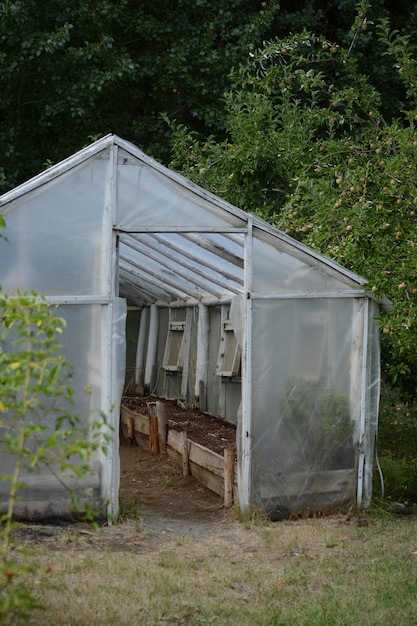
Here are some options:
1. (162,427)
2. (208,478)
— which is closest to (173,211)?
(208,478)

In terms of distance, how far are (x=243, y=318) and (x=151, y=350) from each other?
281 inches

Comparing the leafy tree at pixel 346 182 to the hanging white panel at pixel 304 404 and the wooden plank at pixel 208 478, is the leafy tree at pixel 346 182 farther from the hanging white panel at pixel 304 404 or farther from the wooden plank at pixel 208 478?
the wooden plank at pixel 208 478

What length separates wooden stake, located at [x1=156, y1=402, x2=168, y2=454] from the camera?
36.7ft

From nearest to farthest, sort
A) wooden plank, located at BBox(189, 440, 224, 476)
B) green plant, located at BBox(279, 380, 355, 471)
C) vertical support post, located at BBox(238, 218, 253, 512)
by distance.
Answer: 1. vertical support post, located at BBox(238, 218, 253, 512)
2. green plant, located at BBox(279, 380, 355, 471)
3. wooden plank, located at BBox(189, 440, 224, 476)

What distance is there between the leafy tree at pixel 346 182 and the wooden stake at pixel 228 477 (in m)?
1.71

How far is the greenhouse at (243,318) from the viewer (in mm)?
7512

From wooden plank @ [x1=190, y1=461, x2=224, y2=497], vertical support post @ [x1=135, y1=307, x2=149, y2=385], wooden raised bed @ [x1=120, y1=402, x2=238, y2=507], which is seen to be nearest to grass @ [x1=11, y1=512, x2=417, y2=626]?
wooden raised bed @ [x1=120, y1=402, x2=238, y2=507]

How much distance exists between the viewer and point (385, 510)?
8320mm

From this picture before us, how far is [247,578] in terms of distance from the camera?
6.29 meters

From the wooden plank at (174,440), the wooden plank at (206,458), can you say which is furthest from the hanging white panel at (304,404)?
the wooden plank at (174,440)

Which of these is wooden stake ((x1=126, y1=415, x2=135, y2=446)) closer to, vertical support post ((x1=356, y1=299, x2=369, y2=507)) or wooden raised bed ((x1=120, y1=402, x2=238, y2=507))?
wooden raised bed ((x1=120, y1=402, x2=238, y2=507))

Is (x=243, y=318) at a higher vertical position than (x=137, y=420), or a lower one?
higher

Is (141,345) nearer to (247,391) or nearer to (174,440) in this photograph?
(174,440)

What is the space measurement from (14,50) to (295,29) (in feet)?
16.5
